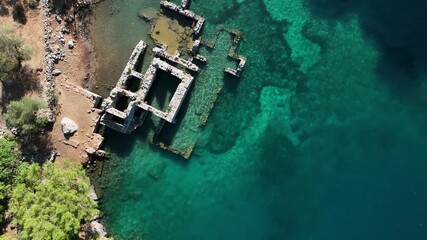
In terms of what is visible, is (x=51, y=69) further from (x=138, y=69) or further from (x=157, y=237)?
(x=157, y=237)

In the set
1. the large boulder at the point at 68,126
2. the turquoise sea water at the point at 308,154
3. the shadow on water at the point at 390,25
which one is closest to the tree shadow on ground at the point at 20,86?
the large boulder at the point at 68,126

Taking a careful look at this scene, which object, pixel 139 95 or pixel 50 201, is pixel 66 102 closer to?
A: pixel 139 95

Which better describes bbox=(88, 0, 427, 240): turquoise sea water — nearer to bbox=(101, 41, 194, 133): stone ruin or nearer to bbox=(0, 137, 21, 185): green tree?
bbox=(101, 41, 194, 133): stone ruin

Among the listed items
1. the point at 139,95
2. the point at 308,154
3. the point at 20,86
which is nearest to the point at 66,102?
the point at 20,86

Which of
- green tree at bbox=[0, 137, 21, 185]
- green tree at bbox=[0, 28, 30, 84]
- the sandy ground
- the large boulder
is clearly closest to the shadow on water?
the sandy ground

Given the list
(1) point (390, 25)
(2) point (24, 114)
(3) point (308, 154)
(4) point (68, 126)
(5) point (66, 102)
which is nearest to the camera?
(2) point (24, 114)

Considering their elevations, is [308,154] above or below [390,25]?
below

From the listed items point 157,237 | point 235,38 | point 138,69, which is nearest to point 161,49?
point 138,69
